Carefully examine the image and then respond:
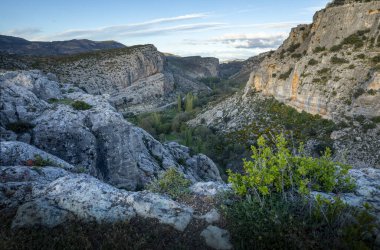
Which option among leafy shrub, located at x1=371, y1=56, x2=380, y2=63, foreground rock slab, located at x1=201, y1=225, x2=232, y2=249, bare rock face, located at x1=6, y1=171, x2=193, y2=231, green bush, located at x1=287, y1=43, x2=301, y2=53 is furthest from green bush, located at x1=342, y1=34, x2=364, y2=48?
foreground rock slab, located at x1=201, y1=225, x2=232, y2=249

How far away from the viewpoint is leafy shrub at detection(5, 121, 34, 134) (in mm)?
10532

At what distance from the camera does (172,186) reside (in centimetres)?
680

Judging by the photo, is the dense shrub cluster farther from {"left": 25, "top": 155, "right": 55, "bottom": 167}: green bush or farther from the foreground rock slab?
{"left": 25, "top": 155, "right": 55, "bottom": 167}: green bush

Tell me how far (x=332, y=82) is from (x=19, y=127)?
3015 centimetres

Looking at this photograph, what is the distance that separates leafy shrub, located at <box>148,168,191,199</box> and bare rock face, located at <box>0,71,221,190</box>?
421cm

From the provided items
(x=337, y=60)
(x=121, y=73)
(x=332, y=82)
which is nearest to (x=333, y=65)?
(x=337, y=60)

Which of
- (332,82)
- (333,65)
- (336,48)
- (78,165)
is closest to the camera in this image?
(78,165)

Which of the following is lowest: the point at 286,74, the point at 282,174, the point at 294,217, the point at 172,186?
the point at 172,186

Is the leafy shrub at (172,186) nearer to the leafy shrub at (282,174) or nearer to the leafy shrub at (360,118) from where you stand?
the leafy shrub at (282,174)

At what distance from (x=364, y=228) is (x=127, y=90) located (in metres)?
67.2

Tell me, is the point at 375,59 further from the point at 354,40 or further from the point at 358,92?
the point at 354,40

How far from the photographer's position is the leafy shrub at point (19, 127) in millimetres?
10532

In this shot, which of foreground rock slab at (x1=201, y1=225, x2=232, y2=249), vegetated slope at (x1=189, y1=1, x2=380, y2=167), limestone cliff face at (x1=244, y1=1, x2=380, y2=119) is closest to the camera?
foreground rock slab at (x1=201, y1=225, x2=232, y2=249)

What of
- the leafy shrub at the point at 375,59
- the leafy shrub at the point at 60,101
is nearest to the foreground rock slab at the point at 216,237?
the leafy shrub at the point at 60,101
